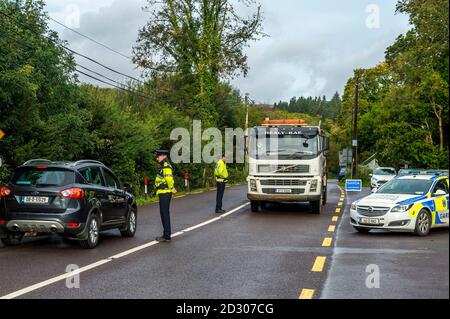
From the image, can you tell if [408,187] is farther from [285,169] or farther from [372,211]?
[285,169]

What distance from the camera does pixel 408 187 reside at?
1538 cm

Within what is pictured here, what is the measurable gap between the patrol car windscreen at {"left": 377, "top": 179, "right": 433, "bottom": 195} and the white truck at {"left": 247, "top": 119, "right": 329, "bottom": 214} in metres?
3.71

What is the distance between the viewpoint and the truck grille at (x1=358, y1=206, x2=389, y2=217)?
46.7ft

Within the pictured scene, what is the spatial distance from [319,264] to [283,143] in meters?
10.4

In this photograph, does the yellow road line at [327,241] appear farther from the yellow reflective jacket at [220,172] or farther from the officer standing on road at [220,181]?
the yellow reflective jacket at [220,172]

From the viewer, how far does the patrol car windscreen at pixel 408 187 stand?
14969 millimetres

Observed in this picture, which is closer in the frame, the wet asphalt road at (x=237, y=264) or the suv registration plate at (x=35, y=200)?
the wet asphalt road at (x=237, y=264)

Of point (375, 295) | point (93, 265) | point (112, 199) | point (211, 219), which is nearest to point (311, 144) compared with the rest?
point (211, 219)

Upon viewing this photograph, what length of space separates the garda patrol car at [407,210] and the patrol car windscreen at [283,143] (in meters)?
4.99

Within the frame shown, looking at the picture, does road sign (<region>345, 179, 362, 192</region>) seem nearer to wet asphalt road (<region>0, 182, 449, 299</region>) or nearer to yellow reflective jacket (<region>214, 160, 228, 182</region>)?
yellow reflective jacket (<region>214, 160, 228, 182</region>)

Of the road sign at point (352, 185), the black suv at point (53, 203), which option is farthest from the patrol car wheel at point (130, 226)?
the road sign at point (352, 185)

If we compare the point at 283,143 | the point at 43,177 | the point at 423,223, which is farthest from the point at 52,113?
the point at 423,223

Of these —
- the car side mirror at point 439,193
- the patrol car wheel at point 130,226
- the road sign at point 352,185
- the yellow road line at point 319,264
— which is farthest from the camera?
the road sign at point 352,185

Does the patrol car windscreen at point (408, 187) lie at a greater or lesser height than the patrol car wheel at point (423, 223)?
greater
